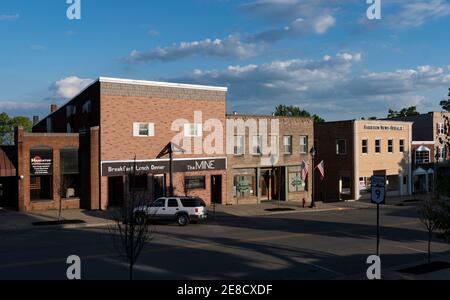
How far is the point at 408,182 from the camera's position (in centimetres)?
5456

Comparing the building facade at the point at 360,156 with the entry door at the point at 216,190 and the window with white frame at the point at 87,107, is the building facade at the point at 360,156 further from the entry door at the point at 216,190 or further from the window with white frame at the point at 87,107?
the window with white frame at the point at 87,107

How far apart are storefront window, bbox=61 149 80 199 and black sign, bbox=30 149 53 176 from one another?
2.93ft

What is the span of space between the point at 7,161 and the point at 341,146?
3095cm

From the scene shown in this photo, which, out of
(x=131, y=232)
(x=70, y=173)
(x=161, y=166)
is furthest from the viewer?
(x=161, y=166)

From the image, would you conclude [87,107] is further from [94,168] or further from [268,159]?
[268,159]

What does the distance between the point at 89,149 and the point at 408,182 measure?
115 ft

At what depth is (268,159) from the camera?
43.5m

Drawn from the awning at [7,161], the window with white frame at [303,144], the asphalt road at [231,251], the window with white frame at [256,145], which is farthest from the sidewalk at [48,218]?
the window with white frame at [303,144]

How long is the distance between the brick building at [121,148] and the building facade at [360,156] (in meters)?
14.8

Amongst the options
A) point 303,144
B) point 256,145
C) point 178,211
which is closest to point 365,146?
point 303,144

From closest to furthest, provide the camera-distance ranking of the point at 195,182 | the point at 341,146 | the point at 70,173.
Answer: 1. the point at 70,173
2. the point at 195,182
3. the point at 341,146

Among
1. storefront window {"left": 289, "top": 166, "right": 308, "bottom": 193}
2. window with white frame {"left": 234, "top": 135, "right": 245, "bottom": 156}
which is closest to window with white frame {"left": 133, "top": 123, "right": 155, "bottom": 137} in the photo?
window with white frame {"left": 234, "top": 135, "right": 245, "bottom": 156}

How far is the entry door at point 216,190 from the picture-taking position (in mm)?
40969
